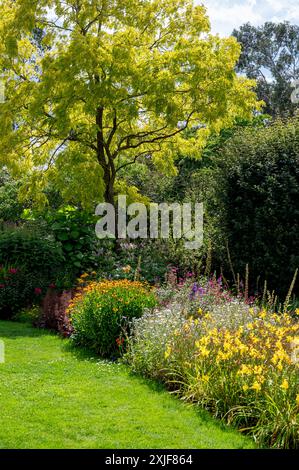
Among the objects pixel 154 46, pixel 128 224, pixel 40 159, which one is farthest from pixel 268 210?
pixel 40 159

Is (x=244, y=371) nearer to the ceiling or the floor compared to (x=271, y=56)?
nearer to the floor

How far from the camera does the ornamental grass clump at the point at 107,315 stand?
23.0 feet

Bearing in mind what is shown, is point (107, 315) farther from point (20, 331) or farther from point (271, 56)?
point (271, 56)

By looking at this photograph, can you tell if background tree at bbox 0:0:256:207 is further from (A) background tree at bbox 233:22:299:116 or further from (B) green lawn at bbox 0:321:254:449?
(A) background tree at bbox 233:22:299:116

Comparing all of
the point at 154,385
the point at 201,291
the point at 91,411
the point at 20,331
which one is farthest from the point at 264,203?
the point at 91,411

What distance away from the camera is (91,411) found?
16.6ft

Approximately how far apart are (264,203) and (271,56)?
90.3ft

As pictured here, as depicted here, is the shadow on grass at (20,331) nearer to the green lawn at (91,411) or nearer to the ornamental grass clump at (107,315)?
the ornamental grass clump at (107,315)

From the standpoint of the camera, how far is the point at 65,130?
1131 cm

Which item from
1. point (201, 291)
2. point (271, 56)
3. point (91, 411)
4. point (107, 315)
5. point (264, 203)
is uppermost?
point (271, 56)

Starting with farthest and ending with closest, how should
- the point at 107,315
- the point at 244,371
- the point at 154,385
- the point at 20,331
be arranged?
1. the point at 20,331
2. the point at 107,315
3. the point at 154,385
4. the point at 244,371

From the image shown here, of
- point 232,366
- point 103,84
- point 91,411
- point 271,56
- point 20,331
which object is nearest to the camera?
point 91,411

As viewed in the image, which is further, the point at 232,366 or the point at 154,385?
the point at 154,385

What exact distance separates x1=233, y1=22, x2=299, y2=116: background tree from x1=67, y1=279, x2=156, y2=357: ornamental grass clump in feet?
91.8
